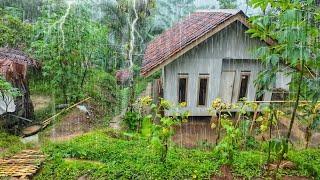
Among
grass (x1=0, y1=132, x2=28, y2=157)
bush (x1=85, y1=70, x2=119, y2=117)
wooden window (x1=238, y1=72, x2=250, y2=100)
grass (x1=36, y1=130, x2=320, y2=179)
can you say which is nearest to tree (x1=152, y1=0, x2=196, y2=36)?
bush (x1=85, y1=70, x2=119, y2=117)

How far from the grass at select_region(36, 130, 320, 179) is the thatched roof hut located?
2.73m

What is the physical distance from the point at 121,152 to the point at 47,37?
6.35m

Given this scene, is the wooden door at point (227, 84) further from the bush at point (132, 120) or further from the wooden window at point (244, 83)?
the bush at point (132, 120)

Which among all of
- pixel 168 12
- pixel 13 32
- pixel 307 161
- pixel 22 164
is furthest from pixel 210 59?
pixel 168 12

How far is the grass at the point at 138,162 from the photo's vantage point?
718 cm

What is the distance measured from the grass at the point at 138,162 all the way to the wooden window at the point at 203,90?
4.00 m

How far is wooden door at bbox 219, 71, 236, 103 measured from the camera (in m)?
12.2

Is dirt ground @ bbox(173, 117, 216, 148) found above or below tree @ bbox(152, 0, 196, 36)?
below

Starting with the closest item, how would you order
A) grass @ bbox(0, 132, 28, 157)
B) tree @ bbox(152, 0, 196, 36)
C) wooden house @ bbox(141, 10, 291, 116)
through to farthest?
grass @ bbox(0, 132, 28, 157)
wooden house @ bbox(141, 10, 291, 116)
tree @ bbox(152, 0, 196, 36)

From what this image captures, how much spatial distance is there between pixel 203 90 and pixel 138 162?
5.27 metres

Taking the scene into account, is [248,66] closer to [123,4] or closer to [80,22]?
[80,22]

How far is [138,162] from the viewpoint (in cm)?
763

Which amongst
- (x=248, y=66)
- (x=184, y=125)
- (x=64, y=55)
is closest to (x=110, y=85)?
(x=64, y=55)

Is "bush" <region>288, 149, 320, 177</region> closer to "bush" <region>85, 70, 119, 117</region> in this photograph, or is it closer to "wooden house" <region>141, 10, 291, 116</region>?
"wooden house" <region>141, 10, 291, 116</region>
